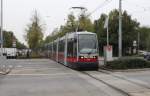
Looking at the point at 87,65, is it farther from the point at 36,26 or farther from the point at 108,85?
the point at 36,26

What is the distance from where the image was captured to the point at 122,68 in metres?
35.7

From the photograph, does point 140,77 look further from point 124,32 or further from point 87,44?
point 124,32

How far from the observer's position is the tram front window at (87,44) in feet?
123

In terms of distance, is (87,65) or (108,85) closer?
(108,85)

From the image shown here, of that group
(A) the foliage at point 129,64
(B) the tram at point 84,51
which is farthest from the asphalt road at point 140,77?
(B) the tram at point 84,51

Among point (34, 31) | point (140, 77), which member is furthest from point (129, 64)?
point (34, 31)

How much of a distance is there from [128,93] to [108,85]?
497cm

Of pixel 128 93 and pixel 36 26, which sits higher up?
pixel 36 26

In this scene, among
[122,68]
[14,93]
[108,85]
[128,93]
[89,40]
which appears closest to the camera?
[128,93]

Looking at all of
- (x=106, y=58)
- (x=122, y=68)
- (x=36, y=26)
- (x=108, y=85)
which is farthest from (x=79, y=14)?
(x=108, y=85)

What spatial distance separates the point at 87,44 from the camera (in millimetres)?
38031

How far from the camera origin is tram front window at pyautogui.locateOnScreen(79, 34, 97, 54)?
37594 millimetres

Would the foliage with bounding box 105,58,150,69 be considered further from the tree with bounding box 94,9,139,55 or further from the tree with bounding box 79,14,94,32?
the tree with bounding box 94,9,139,55

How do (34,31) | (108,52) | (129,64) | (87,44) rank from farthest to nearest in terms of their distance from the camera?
(34,31)
(108,52)
(87,44)
(129,64)
